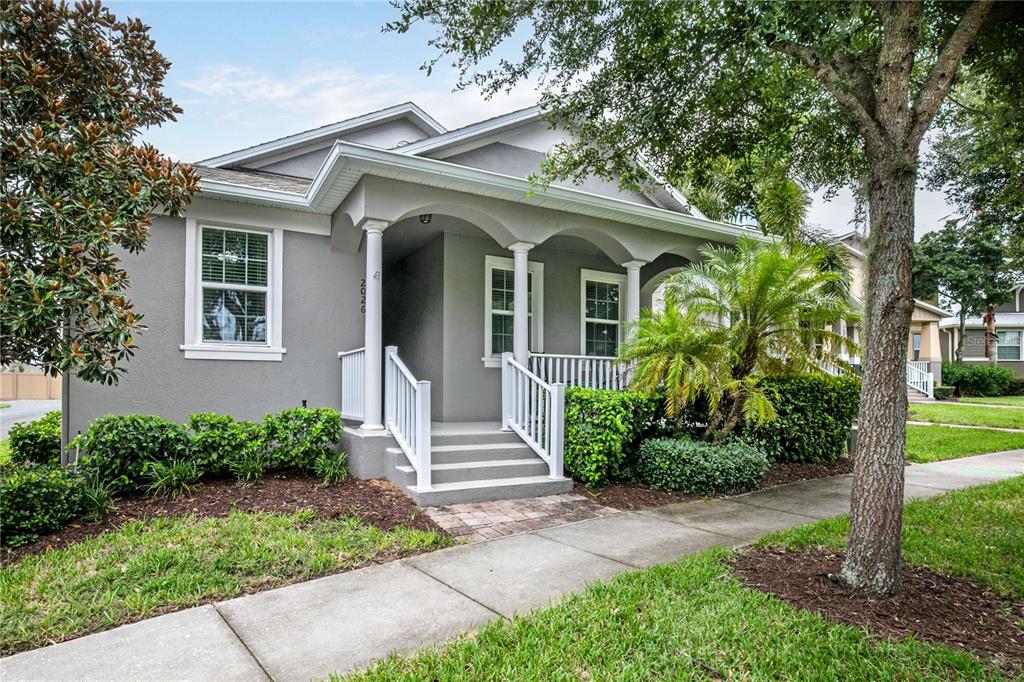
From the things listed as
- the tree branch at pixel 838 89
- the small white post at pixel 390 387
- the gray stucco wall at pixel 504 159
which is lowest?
the small white post at pixel 390 387

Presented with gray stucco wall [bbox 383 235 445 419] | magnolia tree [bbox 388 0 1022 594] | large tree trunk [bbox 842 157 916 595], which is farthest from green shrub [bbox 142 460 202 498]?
large tree trunk [bbox 842 157 916 595]

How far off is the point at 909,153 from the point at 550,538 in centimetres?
391

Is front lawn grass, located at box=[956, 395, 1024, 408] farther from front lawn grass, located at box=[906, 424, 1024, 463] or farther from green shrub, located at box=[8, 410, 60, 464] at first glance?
green shrub, located at box=[8, 410, 60, 464]

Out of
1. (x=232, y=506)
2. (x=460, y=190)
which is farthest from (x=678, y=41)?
(x=232, y=506)

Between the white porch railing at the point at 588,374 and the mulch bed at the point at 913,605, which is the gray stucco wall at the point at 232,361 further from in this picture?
the mulch bed at the point at 913,605

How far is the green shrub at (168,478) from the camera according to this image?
5891 millimetres

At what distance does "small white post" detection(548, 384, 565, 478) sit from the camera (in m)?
6.91

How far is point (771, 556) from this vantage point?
14.7 ft

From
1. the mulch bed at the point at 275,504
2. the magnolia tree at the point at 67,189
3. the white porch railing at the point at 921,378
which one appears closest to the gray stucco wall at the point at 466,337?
the mulch bed at the point at 275,504

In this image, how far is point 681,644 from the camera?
3.07 metres

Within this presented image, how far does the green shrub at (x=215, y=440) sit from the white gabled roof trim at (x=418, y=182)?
282cm

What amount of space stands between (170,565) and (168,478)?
2.06 meters

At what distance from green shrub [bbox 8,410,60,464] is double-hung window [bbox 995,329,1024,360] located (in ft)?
135

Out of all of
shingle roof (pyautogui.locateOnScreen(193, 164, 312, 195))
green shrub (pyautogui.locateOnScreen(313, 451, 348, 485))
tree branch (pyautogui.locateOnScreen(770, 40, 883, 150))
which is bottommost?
green shrub (pyautogui.locateOnScreen(313, 451, 348, 485))
